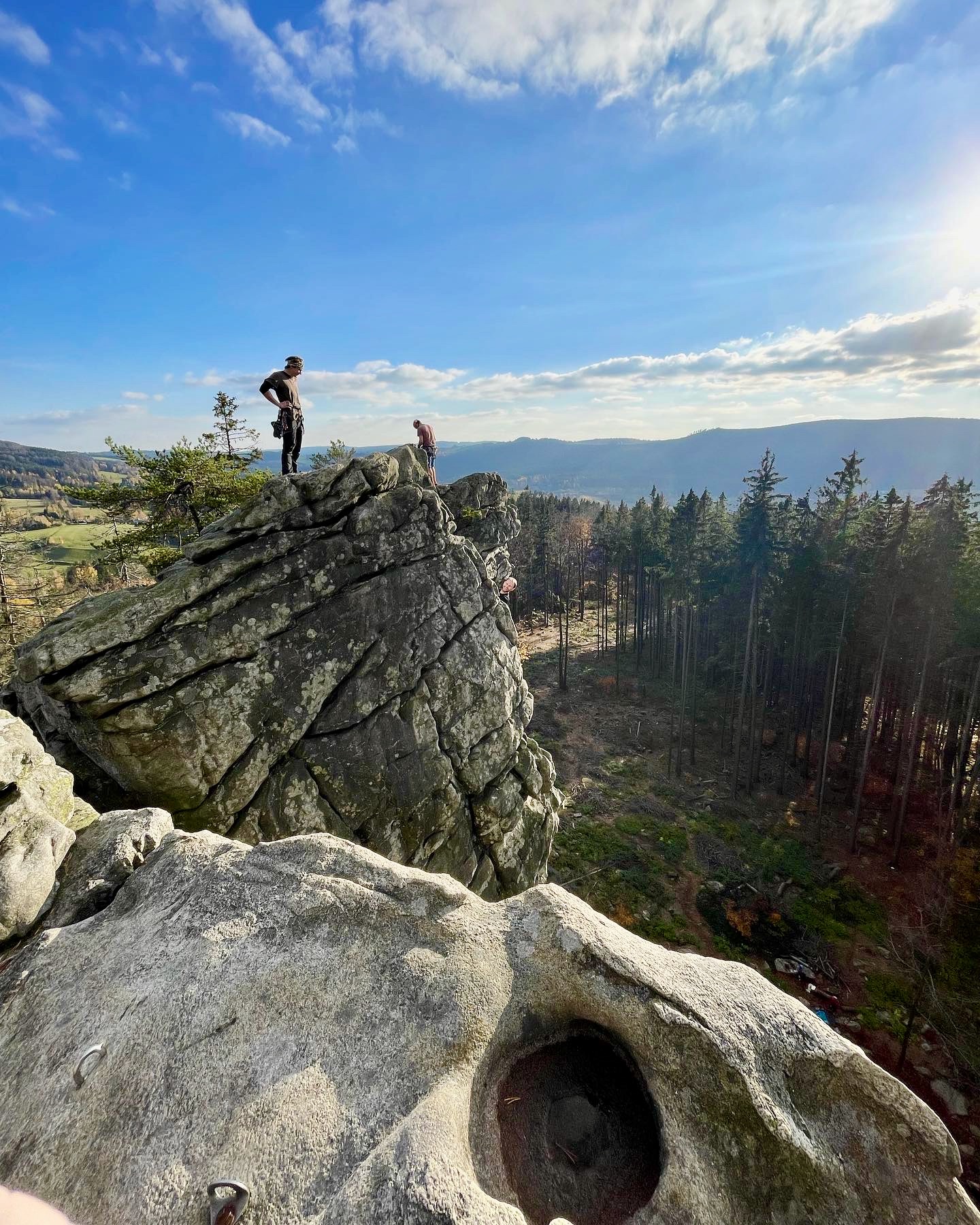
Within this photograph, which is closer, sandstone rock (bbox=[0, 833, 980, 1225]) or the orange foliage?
sandstone rock (bbox=[0, 833, 980, 1225])

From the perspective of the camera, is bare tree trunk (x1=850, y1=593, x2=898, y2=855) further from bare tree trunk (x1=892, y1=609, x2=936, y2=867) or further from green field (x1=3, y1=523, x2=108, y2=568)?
green field (x1=3, y1=523, x2=108, y2=568)

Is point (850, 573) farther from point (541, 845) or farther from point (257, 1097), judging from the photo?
point (257, 1097)

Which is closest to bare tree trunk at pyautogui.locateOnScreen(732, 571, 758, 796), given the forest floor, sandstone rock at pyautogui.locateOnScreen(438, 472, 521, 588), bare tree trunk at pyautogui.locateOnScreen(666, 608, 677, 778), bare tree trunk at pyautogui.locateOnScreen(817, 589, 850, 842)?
the forest floor

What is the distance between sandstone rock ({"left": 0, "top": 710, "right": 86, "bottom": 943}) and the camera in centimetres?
692

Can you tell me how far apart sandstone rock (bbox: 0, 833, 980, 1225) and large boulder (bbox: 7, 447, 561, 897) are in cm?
525

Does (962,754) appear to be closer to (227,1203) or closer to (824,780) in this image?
(824,780)

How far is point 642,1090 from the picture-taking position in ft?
19.3

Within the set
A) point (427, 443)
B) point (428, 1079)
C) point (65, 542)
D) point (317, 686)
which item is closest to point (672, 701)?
point (427, 443)

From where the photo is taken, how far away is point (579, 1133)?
5793mm

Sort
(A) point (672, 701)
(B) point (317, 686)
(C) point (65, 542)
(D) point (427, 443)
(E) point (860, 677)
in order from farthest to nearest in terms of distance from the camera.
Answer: (C) point (65, 542)
(A) point (672, 701)
(E) point (860, 677)
(D) point (427, 443)
(B) point (317, 686)

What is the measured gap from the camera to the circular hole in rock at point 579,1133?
521 cm

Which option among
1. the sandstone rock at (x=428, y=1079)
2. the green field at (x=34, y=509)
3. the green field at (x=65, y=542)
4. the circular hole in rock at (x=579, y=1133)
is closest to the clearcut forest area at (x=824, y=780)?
the sandstone rock at (x=428, y=1079)

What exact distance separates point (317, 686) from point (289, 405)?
8.11 m

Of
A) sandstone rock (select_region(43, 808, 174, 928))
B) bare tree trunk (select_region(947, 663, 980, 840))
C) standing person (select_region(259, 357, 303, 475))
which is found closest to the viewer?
sandstone rock (select_region(43, 808, 174, 928))
